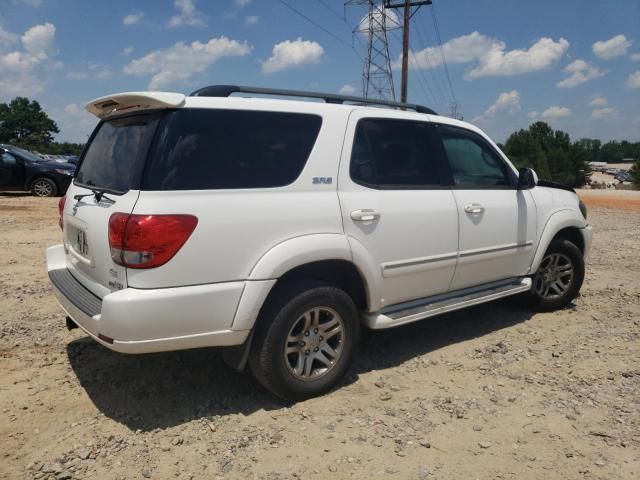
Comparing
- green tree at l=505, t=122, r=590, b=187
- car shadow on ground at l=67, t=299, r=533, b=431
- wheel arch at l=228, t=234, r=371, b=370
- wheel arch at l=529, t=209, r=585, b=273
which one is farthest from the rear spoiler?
green tree at l=505, t=122, r=590, b=187

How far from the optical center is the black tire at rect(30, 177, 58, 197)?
14.9 m

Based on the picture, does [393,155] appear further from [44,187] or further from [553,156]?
[553,156]

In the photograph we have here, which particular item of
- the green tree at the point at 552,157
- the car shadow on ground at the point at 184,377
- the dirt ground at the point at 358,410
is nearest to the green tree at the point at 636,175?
the green tree at the point at 552,157

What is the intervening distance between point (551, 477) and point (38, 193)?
51.2ft

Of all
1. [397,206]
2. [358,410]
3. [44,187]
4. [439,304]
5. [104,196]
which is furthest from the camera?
[44,187]

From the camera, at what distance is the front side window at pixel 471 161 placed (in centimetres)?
426

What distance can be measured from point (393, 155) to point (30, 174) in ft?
46.1

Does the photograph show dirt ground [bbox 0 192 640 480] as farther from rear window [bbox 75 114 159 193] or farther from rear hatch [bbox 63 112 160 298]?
rear window [bbox 75 114 159 193]

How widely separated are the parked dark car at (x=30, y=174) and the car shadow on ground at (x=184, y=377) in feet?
40.4

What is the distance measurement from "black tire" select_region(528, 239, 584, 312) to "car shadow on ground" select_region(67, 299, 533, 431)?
737 mm

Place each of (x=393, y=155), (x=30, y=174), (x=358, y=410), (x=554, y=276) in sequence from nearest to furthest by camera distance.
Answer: (x=358, y=410) → (x=393, y=155) → (x=554, y=276) → (x=30, y=174)

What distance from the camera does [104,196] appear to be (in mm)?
3043

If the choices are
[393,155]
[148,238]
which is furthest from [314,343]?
[393,155]

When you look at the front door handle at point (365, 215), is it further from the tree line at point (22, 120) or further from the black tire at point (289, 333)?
the tree line at point (22, 120)
